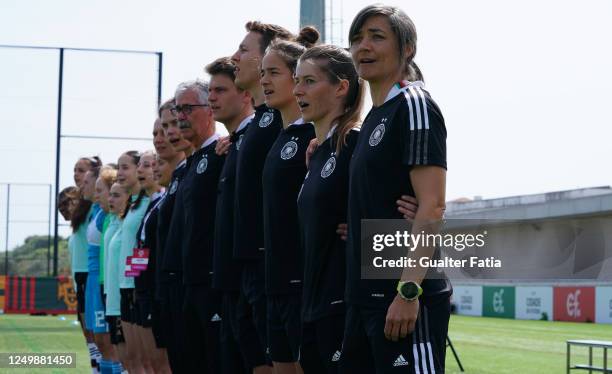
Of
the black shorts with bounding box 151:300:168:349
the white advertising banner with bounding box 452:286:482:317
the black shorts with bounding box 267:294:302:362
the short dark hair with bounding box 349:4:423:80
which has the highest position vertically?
the short dark hair with bounding box 349:4:423:80

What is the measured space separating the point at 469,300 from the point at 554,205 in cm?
451

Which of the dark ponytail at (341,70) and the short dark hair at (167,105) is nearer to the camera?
the dark ponytail at (341,70)

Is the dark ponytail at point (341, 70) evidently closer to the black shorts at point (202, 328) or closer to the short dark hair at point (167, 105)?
the black shorts at point (202, 328)

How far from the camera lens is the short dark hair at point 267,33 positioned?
5285mm

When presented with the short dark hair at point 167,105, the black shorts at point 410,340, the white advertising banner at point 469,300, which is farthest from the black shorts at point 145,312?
the white advertising banner at point 469,300

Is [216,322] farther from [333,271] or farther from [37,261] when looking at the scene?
[37,261]

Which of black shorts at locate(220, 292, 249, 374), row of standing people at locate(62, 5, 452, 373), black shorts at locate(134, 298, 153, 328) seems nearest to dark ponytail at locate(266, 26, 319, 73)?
row of standing people at locate(62, 5, 452, 373)

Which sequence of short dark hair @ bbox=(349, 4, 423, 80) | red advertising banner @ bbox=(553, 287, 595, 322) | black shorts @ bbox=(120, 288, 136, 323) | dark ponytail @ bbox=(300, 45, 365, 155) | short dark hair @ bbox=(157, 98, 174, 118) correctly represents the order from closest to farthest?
1. short dark hair @ bbox=(349, 4, 423, 80)
2. dark ponytail @ bbox=(300, 45, 365, 155)
3. short dark hair @ bbox=(157, 98, 174, 118)
4. black shorts @ bbox=(120, 288, 136, 323)
5. red advertising banner @ bbox=(553, 287, 595, 322)

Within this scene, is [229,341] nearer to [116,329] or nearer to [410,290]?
[410,290]

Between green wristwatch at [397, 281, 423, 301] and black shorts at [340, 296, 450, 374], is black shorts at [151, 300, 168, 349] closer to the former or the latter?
black shorts at [340, 296, 450, 374]

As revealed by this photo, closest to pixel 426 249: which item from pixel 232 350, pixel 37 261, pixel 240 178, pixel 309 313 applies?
pixel 309 313

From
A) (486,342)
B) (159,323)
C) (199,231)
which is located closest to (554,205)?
(486,342)

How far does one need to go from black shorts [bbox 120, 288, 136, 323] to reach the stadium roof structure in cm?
2637

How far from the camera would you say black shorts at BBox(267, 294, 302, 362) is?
435 centimetres
